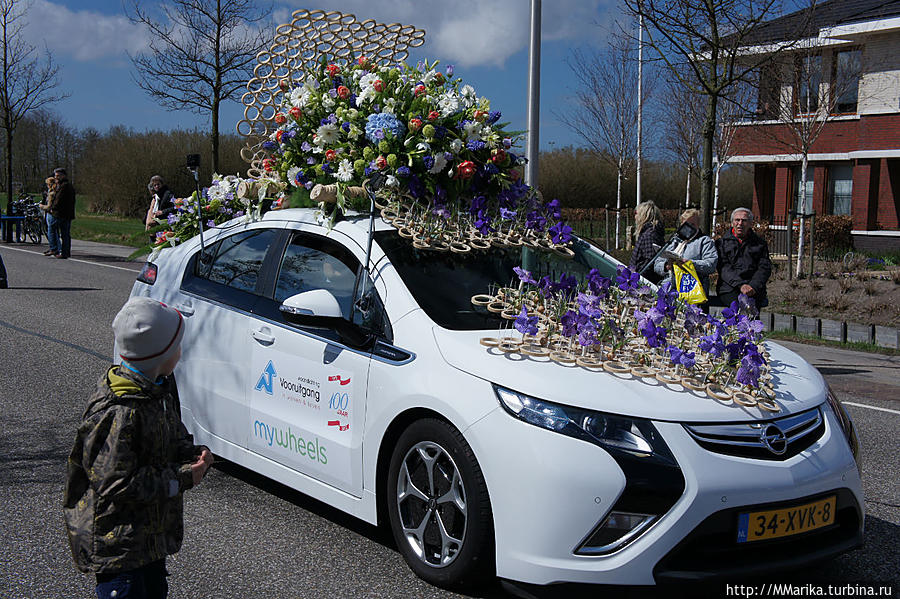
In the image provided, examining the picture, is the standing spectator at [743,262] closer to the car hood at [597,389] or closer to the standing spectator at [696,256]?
the standing spectator at [696,256]

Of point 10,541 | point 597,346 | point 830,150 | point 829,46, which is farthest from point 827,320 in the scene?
point 830,150

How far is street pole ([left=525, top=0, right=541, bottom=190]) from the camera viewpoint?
30.9 feet

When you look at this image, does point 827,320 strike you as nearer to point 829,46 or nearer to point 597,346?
point 597,346

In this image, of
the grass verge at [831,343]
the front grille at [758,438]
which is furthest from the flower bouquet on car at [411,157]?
the grass verge at [831,343]

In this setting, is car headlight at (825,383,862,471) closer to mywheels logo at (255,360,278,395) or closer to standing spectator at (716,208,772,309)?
mywheels logo at (255,360,278,395)

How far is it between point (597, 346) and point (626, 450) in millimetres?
696

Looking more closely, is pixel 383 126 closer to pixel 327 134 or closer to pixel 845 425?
pixel 327 134

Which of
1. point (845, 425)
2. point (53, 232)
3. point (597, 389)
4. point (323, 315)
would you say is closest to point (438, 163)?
point (323, 315)

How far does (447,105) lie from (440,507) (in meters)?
2.73

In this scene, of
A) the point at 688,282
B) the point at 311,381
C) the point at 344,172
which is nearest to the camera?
the point at 311,381

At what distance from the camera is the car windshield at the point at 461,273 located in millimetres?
4234

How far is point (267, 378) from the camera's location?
4719 mm

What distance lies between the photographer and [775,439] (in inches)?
141

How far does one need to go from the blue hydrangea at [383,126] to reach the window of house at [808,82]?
1792 cm
